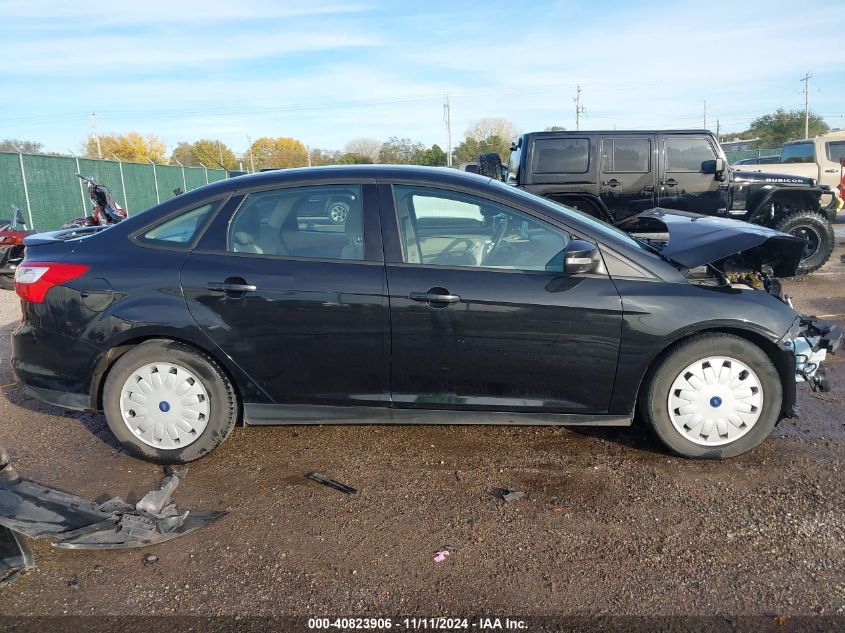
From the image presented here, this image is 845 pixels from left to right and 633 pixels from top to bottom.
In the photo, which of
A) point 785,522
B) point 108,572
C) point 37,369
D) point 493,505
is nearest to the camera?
point 108,572

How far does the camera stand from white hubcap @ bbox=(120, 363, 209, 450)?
3484mm

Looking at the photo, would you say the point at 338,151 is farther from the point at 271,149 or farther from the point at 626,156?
the point at 626,156

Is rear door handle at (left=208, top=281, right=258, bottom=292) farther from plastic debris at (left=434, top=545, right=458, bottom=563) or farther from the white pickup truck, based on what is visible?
the white pickup truck

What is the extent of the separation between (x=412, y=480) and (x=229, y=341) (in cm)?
127

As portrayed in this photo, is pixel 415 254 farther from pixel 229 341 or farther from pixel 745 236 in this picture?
pixel 745 236

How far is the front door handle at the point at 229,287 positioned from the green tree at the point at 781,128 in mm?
46662

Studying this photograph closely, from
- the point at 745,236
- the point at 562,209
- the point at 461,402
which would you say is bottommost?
the point at 461,402

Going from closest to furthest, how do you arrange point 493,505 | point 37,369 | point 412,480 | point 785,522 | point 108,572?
point 108,572, point 785,522, point 493,505, point 412,480, point 37,369

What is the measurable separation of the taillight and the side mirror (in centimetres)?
268

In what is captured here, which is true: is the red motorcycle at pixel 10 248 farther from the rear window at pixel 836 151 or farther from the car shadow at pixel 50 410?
the rear window at pixel 836 151

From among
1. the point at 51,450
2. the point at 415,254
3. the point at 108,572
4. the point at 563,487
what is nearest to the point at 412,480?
the point at 563,487

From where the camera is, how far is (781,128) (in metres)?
43.6

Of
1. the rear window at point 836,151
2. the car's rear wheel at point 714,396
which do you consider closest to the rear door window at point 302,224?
the car's rear wheel at point 714,396

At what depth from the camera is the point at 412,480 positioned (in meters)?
3.34
